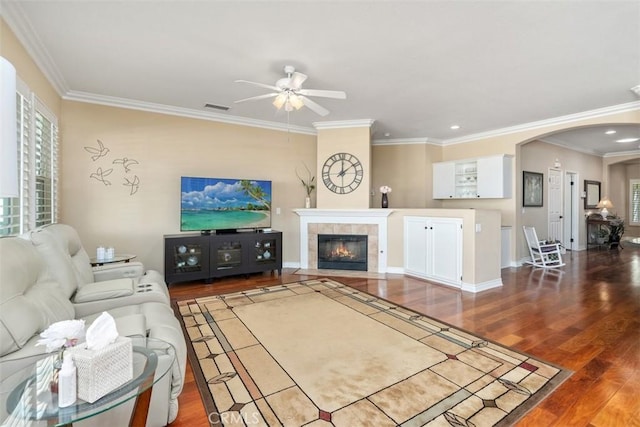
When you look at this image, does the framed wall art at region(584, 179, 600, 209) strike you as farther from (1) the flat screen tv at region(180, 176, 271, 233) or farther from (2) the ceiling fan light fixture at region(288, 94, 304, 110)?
(2) the ceiling fan light fixture at region(288, 94, 304, 110)

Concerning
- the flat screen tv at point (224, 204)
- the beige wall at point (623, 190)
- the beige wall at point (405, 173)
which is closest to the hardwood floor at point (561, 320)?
the flat screen tv at point (224, 204)

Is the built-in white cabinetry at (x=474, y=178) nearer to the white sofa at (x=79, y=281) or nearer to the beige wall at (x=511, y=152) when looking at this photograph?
the beige wall at (x=511, y=152)

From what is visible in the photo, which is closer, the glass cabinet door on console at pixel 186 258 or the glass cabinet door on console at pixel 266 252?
the glass cabinet door on console at pixel 186 258

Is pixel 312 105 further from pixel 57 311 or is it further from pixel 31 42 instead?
pixel 57 311

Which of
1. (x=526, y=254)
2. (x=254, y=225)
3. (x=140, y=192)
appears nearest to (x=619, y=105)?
(x=526, y=254)

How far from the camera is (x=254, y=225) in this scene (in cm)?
504

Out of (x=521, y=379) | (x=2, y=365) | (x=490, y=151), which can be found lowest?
(x=521, y=379)

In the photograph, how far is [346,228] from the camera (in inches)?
211

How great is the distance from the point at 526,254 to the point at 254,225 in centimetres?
561

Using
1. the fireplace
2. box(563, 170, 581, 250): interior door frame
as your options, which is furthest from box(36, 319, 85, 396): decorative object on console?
box(563, 170, 581, 250): interior door frame

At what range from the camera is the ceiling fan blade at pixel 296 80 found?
2.87m

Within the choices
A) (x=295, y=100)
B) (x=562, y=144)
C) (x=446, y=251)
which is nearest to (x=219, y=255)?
(x=295, y=100)

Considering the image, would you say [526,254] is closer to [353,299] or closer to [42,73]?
[353,299]

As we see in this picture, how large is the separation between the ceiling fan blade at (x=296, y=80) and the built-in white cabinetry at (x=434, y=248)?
9.79 feet
